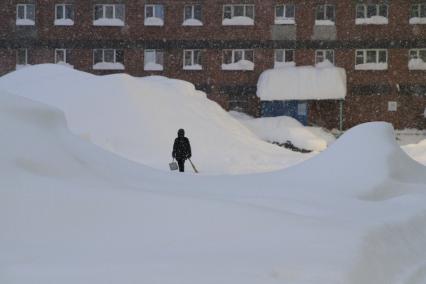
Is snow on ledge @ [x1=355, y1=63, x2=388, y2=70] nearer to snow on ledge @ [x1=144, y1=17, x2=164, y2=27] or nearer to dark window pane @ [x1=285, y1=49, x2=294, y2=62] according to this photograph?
dark window pane @ [x1=285, y1=49, x2=294, y2=62]

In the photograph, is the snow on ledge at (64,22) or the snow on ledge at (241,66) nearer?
the snow on ledge at (241,66)

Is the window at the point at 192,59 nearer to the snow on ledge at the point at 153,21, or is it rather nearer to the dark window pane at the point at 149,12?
the snow on ledge at the point at 153,21

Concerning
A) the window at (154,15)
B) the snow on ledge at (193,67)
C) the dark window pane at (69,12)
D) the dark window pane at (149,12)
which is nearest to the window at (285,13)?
the snow on ledge at (193,67)

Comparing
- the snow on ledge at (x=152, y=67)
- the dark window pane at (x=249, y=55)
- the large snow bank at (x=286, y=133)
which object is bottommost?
the large snow bank at (x=286, y=133)

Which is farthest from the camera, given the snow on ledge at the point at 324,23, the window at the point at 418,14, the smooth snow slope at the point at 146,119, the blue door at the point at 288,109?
the snow on ledge at the point at 324,23

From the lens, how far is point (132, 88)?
86.9 feet

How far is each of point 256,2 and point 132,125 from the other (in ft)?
53.9

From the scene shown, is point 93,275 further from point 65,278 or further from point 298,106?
point 298,106

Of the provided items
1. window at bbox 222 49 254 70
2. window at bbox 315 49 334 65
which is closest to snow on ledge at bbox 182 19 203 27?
window at bbox 222 49 254 70

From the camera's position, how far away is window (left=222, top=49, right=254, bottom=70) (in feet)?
125

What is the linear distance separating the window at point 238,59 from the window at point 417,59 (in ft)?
27.7

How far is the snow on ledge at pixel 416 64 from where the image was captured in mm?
37875

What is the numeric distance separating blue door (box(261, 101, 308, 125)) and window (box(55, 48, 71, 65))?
35.6ft

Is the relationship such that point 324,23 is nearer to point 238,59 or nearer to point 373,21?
point 373,21
